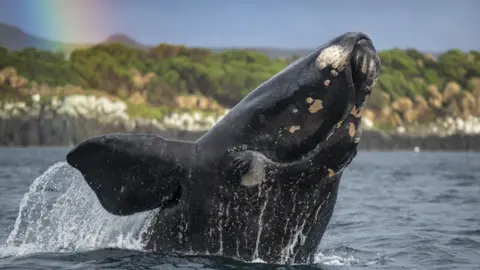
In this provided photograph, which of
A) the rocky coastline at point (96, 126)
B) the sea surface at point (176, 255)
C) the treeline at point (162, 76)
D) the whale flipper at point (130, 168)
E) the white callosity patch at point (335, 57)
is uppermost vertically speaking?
the treeline at point (162, 76)

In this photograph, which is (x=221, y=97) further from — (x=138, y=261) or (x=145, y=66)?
(x=138, y=261)

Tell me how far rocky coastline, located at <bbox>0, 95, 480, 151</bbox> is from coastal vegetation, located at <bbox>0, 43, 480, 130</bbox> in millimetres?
7264

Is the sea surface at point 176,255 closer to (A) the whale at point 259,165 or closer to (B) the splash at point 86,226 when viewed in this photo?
(B) the splash at point 86,226

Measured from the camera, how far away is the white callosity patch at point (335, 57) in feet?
24.8

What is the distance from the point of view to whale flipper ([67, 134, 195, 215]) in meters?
7.82

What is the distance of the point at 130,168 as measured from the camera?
788 cm

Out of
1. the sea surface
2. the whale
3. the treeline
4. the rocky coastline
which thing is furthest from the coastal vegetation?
the whale

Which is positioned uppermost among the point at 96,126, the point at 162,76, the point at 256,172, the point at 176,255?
the point at 162,76

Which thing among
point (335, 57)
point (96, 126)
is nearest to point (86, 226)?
point (335, 57)

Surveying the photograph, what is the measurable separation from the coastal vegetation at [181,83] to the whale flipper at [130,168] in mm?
157428

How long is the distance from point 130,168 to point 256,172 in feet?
4.01

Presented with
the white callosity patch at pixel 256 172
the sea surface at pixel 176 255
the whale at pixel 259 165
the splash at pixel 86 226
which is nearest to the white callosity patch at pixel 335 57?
the whale at pixel 259 165

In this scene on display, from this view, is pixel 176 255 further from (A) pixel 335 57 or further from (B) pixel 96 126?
(B) pixel 96 126

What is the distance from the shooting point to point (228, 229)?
8.13m
